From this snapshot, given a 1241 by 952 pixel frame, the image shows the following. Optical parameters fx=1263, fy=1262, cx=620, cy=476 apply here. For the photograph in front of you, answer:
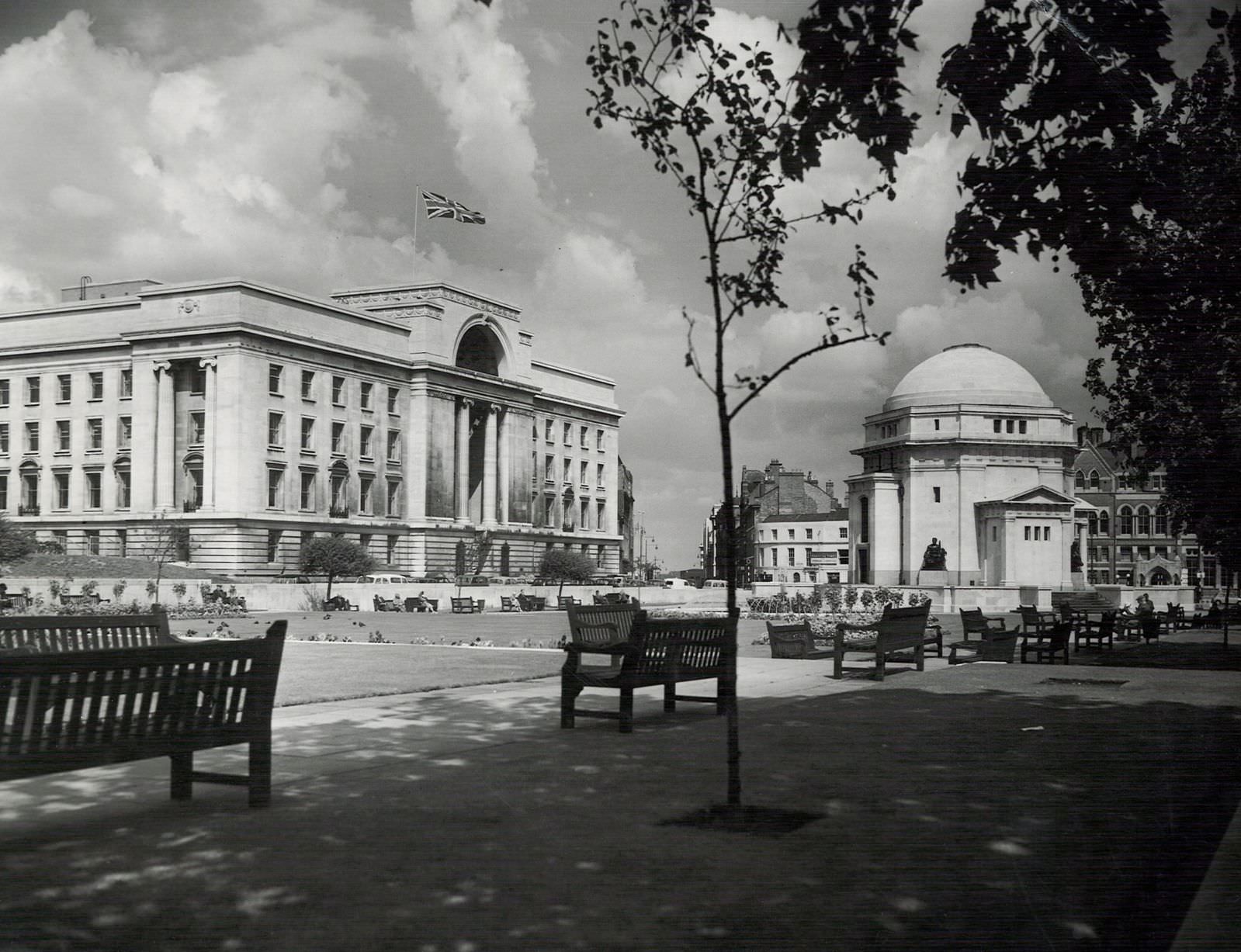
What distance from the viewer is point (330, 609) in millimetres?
50719

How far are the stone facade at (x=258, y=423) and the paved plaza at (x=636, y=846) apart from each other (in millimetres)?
60268

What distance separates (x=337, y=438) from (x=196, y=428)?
927 cm

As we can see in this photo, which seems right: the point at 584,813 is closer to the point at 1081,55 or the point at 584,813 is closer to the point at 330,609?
the point at 1081,55

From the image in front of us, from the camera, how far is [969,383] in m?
90.3

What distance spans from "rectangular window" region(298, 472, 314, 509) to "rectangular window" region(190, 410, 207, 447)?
255 inches

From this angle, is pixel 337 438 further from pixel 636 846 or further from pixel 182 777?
pixel 636 846

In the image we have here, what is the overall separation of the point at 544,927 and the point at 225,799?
3.53 metres

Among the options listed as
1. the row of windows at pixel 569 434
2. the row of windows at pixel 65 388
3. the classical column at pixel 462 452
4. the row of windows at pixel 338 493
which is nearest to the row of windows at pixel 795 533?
the row of windows at pixel 569 434

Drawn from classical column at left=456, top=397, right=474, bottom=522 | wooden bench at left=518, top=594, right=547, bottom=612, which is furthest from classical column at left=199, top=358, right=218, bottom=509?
wooden bench at left=518, top=594, right=547, bottom=612

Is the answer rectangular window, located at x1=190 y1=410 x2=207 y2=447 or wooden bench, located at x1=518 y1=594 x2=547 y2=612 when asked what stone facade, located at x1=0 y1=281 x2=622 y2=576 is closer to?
rectangular window, located at x1=190 y1=410 x2=207 y2=447

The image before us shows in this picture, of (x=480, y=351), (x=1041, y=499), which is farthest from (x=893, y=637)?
(x=480, y=351)

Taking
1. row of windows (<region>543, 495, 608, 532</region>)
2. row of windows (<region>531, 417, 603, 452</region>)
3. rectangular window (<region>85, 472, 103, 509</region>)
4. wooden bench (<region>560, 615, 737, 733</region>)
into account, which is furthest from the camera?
row of windows (<region>543, 495, 608, 532</region>)

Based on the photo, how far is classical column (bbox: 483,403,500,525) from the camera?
9631cm

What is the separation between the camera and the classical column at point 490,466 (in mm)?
96312
